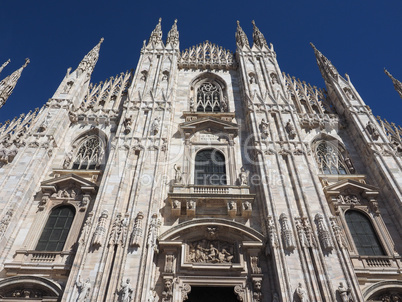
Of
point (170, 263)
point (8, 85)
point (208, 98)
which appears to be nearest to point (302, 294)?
point (170, 263)

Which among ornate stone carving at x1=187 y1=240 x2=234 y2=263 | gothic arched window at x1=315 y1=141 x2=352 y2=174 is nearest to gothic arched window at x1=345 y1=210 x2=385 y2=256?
gothic arched window at x1=315 y1=141 x2=352 y2=174

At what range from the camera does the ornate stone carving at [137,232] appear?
35.5 ft

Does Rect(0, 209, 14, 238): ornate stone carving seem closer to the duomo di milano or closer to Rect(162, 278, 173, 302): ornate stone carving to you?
the duomo di milano

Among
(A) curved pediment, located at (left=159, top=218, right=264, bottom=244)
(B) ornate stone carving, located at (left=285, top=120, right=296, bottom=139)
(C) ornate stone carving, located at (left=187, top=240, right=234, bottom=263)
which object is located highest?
(B) ornate stone carving, located at (left=285, top=120, right=296, bottom=139)

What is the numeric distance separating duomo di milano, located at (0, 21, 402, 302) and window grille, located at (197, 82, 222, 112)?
0.37 ft

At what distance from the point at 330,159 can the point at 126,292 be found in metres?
12.0

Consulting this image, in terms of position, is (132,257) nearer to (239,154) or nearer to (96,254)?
(96,254)

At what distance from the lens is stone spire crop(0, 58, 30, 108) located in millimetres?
16659

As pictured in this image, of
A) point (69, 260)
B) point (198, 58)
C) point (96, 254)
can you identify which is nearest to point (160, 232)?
point (96, 254)

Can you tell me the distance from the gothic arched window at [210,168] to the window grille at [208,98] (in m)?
4.01

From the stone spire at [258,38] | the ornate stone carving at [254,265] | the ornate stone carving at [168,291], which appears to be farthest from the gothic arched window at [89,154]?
the stone spire at [258,38]

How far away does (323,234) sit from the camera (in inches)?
438

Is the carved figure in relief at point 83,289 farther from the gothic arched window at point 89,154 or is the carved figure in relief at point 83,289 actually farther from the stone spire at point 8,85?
the stone spire at point 8,85

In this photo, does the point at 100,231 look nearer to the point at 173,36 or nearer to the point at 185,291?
the point at 185,291
